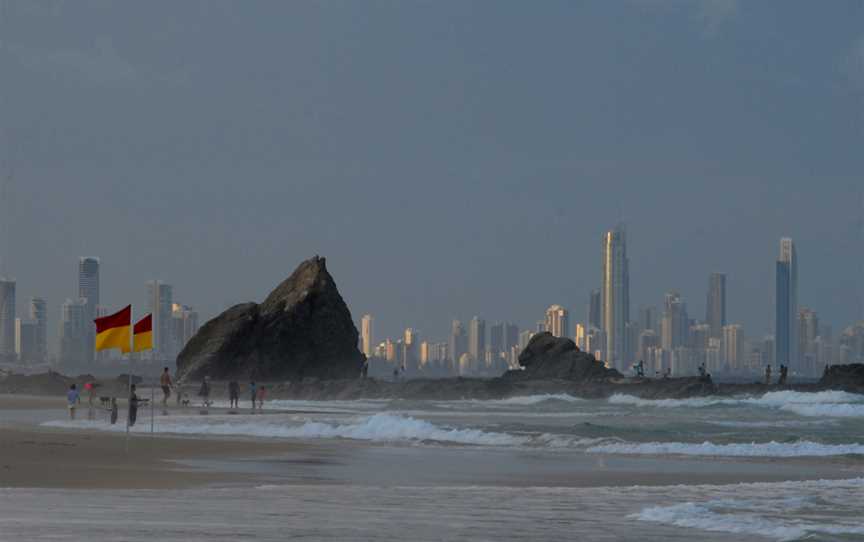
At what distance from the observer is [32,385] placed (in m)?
88.6

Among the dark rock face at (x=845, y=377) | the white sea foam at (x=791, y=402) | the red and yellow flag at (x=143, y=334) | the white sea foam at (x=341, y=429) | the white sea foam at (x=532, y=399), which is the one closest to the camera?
the red and yellow flag at (x=143, y=334)

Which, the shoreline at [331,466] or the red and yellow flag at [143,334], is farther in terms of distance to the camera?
the red and yellow flag at [143,334]

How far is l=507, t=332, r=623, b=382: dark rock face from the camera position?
8519 cm

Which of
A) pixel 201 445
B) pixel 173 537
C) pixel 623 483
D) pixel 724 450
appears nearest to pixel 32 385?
pixel 201 445

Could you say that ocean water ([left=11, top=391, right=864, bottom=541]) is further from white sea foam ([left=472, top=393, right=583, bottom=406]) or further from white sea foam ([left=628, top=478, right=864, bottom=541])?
white sea foam ([left=472, top=393, right=583, bottom=406])

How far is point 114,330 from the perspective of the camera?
91.2 feet

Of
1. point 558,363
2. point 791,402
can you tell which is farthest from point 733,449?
point 558,363

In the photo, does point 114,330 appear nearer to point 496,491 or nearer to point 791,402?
point 496,491

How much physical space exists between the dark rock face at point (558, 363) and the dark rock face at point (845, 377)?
14.2 metres

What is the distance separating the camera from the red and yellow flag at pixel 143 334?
30092 mm

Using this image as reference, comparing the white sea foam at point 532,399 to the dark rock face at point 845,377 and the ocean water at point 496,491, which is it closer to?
the dark rock face at point 845,377

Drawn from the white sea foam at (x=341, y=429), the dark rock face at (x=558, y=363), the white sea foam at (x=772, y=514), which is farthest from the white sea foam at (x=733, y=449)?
the dark rock face at (x=558, y=363)

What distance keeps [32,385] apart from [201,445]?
207 feet

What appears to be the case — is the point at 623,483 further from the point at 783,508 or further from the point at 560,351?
the point at 560,351
